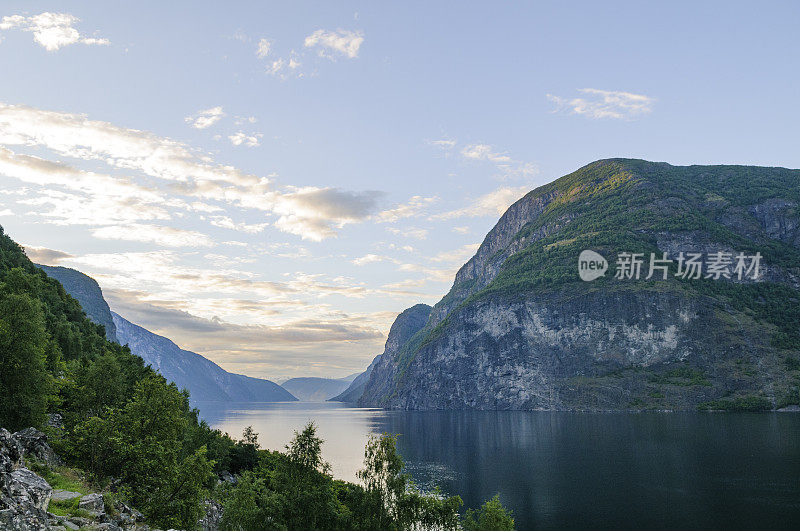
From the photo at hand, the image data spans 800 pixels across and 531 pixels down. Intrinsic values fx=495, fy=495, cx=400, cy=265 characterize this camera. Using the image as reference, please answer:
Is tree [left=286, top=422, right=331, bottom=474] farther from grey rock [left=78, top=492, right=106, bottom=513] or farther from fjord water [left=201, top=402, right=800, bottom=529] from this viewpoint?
fjord water [left=201, top=402, right=800, bottom=529]

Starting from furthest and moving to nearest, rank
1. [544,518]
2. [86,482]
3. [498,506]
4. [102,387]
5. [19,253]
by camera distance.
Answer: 1. [19,253]
2. [544,518]
3. [102,387]
4. [498,506]
5. [86,482]

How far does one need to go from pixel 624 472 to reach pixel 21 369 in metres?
98.8

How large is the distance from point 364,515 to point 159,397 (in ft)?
67.1

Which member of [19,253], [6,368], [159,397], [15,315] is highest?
[19,253]

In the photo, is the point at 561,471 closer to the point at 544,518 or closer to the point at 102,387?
the point at 544,518

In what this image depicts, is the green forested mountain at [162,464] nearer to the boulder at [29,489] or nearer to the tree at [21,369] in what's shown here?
the tree at [21,369]

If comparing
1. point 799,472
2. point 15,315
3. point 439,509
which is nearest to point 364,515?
point 439,509

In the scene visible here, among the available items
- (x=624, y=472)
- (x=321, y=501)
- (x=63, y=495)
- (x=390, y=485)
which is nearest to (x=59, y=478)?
(x=63, y=495)

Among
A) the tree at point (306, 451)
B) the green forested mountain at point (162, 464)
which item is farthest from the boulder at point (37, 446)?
the tree at point (306, 451)

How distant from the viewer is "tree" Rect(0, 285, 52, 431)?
124 feet

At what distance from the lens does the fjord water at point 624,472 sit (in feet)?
222

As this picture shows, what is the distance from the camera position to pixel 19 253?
12275cm

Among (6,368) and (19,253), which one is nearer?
(6,368)

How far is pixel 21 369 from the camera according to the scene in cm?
3912
